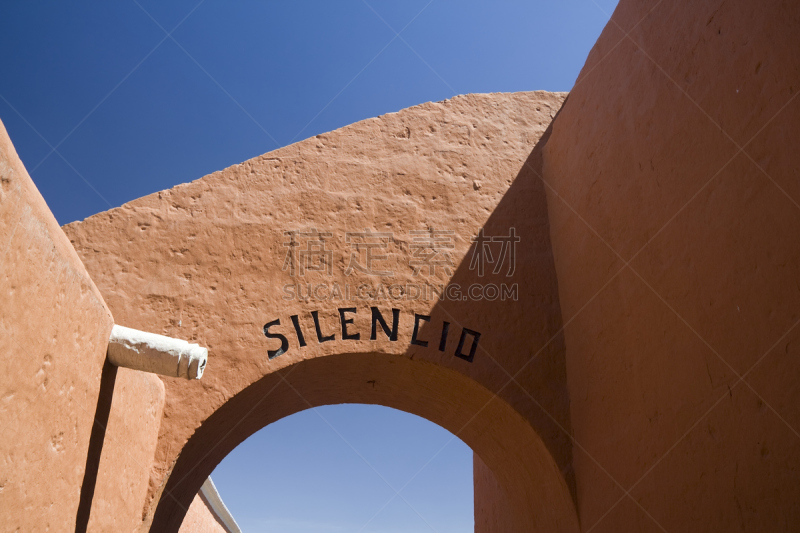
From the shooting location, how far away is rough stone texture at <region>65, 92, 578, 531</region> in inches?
159

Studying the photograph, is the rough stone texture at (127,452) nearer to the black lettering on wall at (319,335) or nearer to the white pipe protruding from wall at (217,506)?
the black lettering on wall at (319,335)

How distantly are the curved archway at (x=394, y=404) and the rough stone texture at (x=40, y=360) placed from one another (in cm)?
127

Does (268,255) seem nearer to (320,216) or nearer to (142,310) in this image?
(320,216)

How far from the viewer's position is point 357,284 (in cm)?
431

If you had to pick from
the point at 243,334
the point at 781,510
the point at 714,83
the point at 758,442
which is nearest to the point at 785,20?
the point at 714,83

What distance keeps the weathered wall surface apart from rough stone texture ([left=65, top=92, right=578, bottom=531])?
1.22ft

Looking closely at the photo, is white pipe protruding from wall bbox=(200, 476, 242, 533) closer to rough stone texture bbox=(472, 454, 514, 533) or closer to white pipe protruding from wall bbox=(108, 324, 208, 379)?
rough stone texture bbox=(472, 454, 514, 533)

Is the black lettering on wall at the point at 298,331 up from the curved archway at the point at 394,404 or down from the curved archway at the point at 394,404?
up

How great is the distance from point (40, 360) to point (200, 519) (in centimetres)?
619

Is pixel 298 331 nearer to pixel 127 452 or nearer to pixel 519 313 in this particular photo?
pixel 127 452

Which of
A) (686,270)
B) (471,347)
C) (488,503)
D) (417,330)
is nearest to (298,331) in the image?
(417,330)

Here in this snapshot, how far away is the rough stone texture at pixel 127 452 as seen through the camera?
9.71 ft

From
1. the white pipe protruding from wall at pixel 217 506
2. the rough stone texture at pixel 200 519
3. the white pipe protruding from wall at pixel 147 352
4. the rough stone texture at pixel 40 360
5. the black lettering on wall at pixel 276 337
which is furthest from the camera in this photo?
the white pipe protruding from wall at pixel 217 506

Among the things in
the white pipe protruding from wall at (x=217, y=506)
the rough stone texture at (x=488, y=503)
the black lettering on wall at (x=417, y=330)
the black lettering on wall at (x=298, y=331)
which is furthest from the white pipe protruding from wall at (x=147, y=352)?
the white pipe protruding from wall at (x=217, y=506)
